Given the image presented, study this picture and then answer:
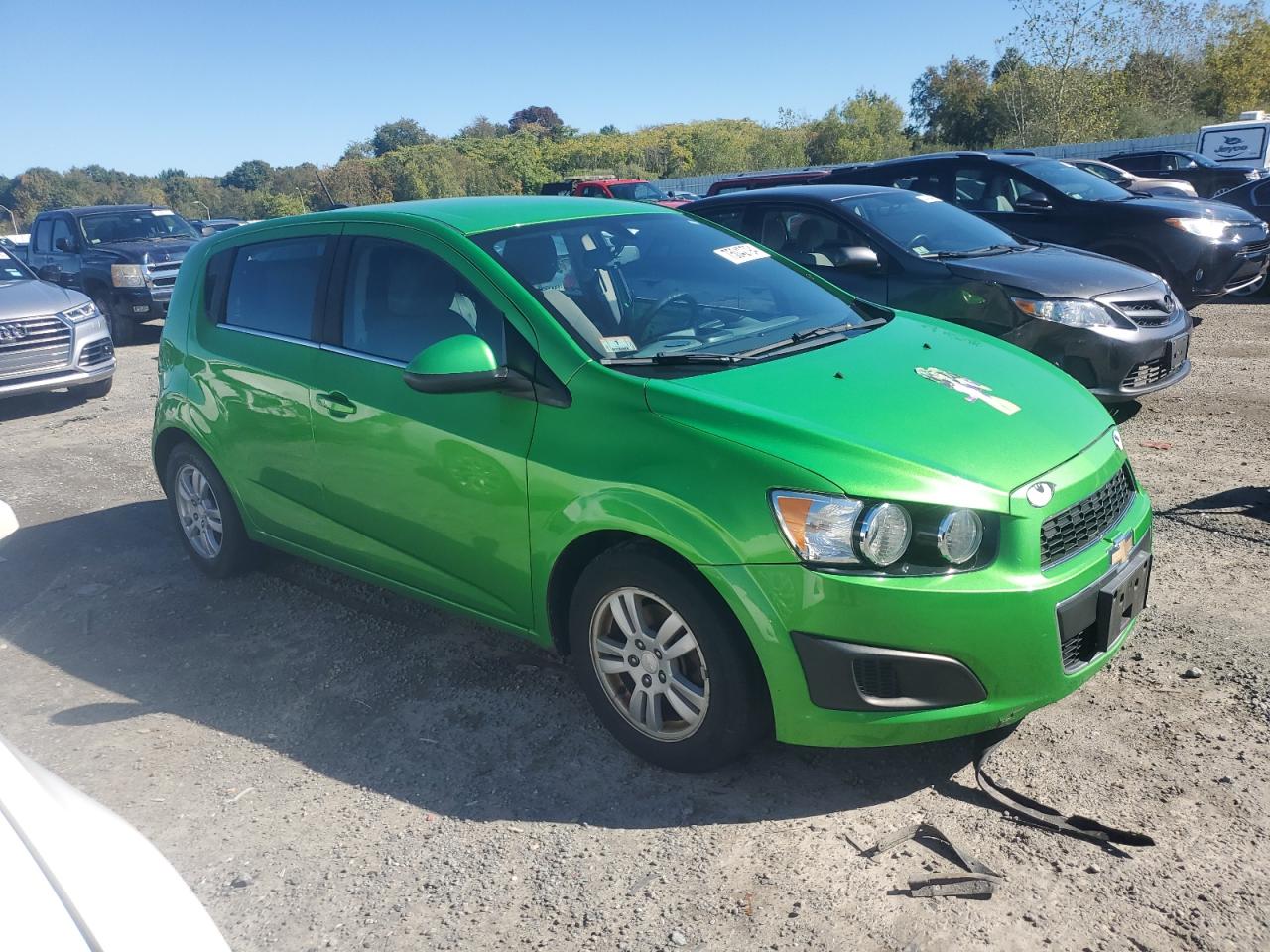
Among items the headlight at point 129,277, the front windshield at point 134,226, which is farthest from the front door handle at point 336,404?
the front windshield at point 134,226

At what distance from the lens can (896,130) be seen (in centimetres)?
4878

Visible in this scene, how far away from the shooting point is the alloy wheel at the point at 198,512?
16.7ft

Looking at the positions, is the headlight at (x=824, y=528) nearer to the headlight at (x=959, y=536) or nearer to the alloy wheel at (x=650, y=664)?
the headlight at (x=959, y=536)

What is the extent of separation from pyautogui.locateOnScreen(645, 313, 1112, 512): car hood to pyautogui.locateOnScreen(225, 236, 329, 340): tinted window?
6.26 feet

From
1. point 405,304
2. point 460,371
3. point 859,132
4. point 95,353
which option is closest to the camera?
point 460,371

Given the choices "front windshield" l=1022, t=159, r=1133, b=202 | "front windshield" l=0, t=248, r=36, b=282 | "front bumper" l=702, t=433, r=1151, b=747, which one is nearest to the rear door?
"front bumper" l=702, t=433, r=1151, b=747

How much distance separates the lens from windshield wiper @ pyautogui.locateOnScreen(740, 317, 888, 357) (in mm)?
3598

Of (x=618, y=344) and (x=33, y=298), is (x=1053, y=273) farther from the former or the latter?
(x=33, y=298)

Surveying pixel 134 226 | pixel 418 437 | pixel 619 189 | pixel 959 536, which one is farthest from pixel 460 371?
pixel 619 189

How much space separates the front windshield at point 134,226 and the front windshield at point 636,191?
28.7 feet

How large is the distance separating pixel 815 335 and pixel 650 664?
1.43 meters

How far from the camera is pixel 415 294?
390 centimetres

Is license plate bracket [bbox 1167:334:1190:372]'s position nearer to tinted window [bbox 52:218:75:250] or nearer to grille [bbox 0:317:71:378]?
grille [bbox 0:317:71:378]

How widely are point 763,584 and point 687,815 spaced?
2.62 ft
